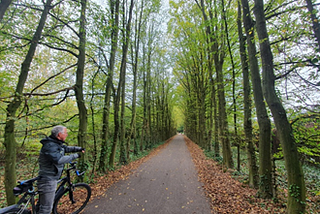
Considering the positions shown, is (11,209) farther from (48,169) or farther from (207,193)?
(207,193)

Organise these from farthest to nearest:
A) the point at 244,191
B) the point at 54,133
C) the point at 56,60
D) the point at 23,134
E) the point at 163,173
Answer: the point at 163,173
the point at 56,60
the point at 23,134
the point at 244,191
the point at 54,133

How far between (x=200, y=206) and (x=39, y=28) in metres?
7.64

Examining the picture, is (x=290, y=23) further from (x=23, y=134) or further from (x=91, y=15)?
(x=23, y=134)

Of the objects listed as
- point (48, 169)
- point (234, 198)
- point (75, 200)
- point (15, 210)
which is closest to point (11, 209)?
point (15, 210)

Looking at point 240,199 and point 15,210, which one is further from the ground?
point 15,210

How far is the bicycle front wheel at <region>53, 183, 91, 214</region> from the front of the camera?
11.8 feet

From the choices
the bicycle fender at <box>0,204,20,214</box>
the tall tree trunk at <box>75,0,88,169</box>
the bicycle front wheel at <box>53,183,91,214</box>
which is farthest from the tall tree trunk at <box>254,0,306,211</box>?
the tall tree trunk at <box>75,0,88,169</box>

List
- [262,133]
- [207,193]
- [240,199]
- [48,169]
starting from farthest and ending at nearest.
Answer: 1. [207,193]
2. [262,133]
3. [240,199]
4. [48,169]

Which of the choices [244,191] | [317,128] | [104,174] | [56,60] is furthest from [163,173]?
[56,60]

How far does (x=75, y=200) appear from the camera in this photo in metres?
3.92

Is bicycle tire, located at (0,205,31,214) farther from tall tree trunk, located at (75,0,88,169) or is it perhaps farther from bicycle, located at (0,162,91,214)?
tall tree trunk, located at (75,0,88,169)

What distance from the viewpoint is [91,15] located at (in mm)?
5246

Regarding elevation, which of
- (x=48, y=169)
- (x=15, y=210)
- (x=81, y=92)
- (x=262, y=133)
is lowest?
(x=15, y=210)

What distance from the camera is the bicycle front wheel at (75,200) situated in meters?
3.61
